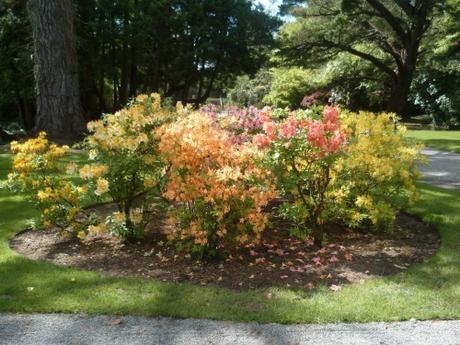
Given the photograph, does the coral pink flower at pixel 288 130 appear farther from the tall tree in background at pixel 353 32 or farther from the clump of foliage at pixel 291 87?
the clump of foliage at pixel 291 87

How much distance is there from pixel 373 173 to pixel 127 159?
2.44m

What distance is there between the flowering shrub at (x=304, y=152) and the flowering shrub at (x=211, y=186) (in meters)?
0.22

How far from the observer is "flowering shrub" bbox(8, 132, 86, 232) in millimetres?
5148

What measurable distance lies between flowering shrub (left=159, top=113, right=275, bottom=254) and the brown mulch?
26 cm

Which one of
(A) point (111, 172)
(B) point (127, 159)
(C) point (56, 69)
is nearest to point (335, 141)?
(B) point (127, 159)

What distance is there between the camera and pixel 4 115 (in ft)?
75.7

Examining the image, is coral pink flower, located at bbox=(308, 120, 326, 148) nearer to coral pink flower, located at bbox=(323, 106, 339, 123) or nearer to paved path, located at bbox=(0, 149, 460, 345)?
coral pink flower, located at bbox=(323, 106, 339, 123)

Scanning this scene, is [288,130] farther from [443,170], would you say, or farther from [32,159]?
[443,170]

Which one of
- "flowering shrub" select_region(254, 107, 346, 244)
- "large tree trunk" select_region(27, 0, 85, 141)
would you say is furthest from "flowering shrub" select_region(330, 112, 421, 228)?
"large tree trunk" select_region(27, 0, 85, 141)

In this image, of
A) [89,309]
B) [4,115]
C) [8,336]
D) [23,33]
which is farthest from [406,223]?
[4,115]

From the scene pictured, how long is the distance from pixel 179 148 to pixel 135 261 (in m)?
1.15

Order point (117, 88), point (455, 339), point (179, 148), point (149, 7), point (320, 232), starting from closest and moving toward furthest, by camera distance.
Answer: point (455, 339), point (179, 148), point (320, 232), point (149, 7), point (117, 88)

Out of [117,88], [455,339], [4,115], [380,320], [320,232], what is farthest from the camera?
[4,115]

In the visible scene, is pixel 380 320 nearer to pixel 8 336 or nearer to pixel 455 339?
pixel 455 339
